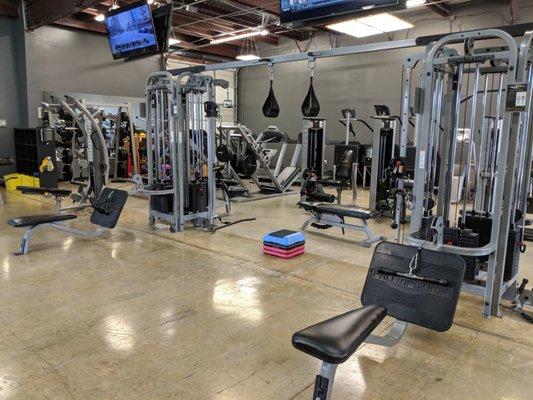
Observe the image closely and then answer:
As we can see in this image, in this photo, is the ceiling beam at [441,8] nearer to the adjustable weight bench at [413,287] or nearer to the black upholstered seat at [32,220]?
the adjustable weight bench at [413,287]

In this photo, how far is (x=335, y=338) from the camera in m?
1.54

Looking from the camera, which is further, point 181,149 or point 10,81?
point 10,81

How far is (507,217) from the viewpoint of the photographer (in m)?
2.78

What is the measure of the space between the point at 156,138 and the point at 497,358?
4346 mm

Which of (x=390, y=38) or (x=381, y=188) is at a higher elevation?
(x=390, y=38)

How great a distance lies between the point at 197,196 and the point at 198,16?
5.54m

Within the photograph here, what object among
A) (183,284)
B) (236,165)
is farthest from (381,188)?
(183,284)

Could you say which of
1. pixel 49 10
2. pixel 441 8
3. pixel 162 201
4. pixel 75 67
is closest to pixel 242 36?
pixel 75 67

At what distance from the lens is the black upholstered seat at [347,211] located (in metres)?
4.75

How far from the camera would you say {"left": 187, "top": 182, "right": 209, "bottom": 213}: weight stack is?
17.4ft

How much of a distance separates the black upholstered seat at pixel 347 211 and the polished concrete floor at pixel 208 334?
55cm

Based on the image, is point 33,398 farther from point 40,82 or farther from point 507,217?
point 40,82

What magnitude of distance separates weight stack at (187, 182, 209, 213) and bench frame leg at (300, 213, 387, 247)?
1.35 m

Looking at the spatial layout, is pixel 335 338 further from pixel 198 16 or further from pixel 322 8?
pixel 198 16
